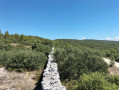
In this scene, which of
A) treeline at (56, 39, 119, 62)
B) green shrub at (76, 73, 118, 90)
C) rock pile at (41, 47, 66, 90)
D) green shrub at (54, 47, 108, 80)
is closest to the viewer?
green shrub at (76, 73, 118, 90)

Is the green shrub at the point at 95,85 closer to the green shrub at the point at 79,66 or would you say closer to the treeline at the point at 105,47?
the green shrub at the point at 79,66

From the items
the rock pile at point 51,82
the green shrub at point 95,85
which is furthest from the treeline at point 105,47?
the rock pile at point 51,82

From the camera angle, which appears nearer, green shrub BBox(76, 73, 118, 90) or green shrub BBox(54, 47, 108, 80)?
green shrub BBox(76, 73, 118, 90)

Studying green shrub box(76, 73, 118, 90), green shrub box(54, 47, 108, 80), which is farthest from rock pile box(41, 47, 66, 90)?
green shrub box(54, 47, 108, 80)

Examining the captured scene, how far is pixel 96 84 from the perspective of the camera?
3119 millimetres

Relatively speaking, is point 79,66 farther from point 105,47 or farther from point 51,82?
point 105,47

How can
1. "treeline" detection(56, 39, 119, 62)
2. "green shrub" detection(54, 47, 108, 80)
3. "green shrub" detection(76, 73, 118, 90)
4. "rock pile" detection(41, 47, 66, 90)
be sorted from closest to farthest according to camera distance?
"green shrub" detection(76, 73, 118, 90), "rock pile" detection(41, 47, 66, 90), "green shrub" detection(54, 47, 108, 80), "treeline" detection(56, 39, 119, 62)

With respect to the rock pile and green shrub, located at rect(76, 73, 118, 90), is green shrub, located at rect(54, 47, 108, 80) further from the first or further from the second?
green shrub, located at rect(76, 73, 118, 90)

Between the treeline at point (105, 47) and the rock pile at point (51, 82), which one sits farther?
the treeline at point (105, 47)

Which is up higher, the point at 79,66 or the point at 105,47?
the point at 79,66

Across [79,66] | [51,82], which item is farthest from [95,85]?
[79,66]

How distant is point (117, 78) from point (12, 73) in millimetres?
7639

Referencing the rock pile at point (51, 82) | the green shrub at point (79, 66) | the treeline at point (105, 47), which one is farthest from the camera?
the treeline at point (105, 47)

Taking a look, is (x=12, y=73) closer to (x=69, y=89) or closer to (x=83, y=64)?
(x=69, y=89)
